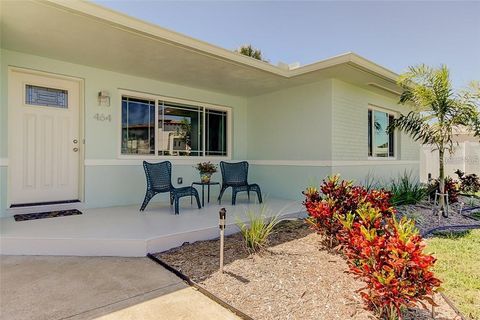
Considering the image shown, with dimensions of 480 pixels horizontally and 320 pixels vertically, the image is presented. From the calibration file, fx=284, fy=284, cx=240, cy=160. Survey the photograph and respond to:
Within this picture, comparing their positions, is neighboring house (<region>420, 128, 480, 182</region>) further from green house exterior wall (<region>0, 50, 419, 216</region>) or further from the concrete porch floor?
the concrete porch floor

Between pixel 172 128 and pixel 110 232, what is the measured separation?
3.46 meters

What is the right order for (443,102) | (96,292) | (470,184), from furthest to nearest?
(470,184) < (443,102) < (96,292)

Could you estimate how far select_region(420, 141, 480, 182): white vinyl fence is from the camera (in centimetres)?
1055

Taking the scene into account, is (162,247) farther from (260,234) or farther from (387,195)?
(387,195)

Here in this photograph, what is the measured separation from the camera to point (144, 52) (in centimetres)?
477

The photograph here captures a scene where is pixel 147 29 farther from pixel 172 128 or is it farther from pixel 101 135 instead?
pixel 172 128

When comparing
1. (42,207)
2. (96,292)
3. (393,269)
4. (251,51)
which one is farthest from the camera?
(251,51)

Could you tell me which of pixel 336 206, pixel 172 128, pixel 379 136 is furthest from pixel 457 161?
pixel 172 128

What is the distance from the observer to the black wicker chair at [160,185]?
5145 millimetres

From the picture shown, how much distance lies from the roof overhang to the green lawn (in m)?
3.40

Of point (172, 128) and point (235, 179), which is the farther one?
point (172, 128)

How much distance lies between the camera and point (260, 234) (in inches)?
142

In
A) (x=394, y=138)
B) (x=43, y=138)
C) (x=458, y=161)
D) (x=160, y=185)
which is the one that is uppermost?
(x=394, y=138)

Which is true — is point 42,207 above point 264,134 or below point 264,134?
below
